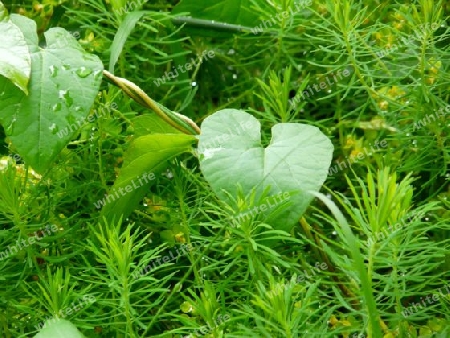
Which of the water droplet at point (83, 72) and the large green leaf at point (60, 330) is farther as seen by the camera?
the water droplet at point (83, 72)

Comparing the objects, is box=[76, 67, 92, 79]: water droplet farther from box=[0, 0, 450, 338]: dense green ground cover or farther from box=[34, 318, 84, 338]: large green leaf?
box=[34, 318, 84, 338]: large green leaf

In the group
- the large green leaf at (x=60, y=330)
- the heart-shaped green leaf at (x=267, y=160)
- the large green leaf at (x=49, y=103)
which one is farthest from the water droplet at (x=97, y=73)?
the large green leaf at (x=60, y=330)

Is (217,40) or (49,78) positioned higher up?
(49,78)

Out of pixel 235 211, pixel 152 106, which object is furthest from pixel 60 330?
pixel 152 106

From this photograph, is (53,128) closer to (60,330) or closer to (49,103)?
(49,103)

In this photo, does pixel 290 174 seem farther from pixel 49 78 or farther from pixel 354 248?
pixel 49 78

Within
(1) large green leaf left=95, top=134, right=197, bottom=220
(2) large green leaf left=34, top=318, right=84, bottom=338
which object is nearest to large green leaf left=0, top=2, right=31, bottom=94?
(1) large green leaf left=95, top=134, right=197, bottom=220

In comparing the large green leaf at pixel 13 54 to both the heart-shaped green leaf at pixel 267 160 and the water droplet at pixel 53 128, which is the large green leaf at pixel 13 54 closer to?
the water droplet at pixel 53 128

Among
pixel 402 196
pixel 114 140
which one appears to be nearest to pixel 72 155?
pixel 114 140
